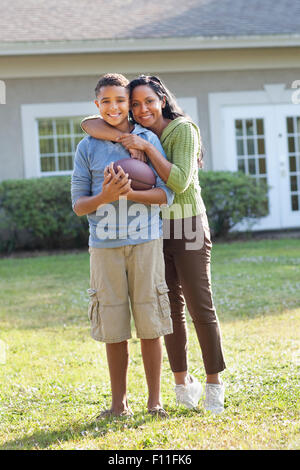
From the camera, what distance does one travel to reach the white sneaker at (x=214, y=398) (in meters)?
3.79

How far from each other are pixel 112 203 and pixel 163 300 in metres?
0.60

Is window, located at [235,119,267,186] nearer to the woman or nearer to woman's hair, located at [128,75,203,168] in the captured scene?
woman's hair, located at [128,75,203,168]

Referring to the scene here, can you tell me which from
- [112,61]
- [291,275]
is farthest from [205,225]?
[112,61]

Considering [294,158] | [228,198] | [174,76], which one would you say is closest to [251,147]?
[294,158]

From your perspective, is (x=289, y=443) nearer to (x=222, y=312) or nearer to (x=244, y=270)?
(x=222, y=312)

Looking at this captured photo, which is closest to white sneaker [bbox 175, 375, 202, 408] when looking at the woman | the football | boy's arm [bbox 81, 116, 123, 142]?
the woman

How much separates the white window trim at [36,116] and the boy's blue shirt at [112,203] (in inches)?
339

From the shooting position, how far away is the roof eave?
1141 cm

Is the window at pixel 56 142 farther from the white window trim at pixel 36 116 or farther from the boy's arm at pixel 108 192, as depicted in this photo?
the boy's arm at pixel 108 192

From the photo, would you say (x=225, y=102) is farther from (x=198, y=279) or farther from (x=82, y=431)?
(x=82, y=431)

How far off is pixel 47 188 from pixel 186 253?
771 centimetres

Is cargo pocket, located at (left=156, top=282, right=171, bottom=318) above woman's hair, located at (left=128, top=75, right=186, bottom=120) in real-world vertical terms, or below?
below

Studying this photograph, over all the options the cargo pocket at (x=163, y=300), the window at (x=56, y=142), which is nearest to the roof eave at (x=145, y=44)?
the window at (x=56, y=142)

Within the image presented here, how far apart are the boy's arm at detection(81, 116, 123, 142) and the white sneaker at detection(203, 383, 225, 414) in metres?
1.53
